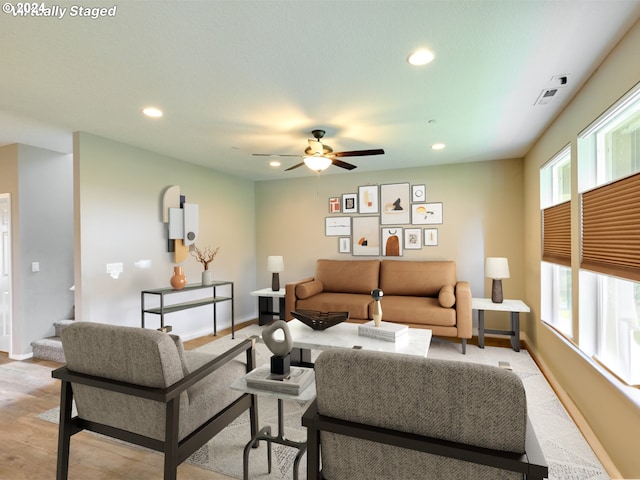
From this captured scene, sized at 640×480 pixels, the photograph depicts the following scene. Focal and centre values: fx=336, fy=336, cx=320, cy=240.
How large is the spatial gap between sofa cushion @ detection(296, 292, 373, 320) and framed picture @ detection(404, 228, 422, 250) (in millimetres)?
1094

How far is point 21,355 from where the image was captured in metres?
3.85

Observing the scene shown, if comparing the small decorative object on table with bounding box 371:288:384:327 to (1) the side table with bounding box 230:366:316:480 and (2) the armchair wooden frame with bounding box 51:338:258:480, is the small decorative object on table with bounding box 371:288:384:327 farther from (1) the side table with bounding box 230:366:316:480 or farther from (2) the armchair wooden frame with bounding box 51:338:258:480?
(2) the armchair wooden frame with bounding box 51:338:258:480

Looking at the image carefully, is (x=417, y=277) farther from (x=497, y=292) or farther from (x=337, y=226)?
(x=337, y=226)

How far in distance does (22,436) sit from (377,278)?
13.3 feet

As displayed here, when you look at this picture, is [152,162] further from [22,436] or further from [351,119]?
[22,436]

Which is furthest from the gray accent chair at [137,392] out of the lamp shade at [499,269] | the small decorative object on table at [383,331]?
the lamp shade at [499,269]

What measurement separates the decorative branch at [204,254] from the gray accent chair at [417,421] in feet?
12.3

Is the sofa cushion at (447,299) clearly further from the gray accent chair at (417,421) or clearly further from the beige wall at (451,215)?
the gray accent chair at (417,421)

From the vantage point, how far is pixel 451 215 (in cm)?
497

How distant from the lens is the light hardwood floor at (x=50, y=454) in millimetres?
1937

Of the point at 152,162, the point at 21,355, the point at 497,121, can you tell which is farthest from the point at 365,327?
the point at 21,355

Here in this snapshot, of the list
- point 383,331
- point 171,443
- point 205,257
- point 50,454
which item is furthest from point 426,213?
point 50,454

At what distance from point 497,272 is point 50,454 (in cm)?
452

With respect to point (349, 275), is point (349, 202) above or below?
above
